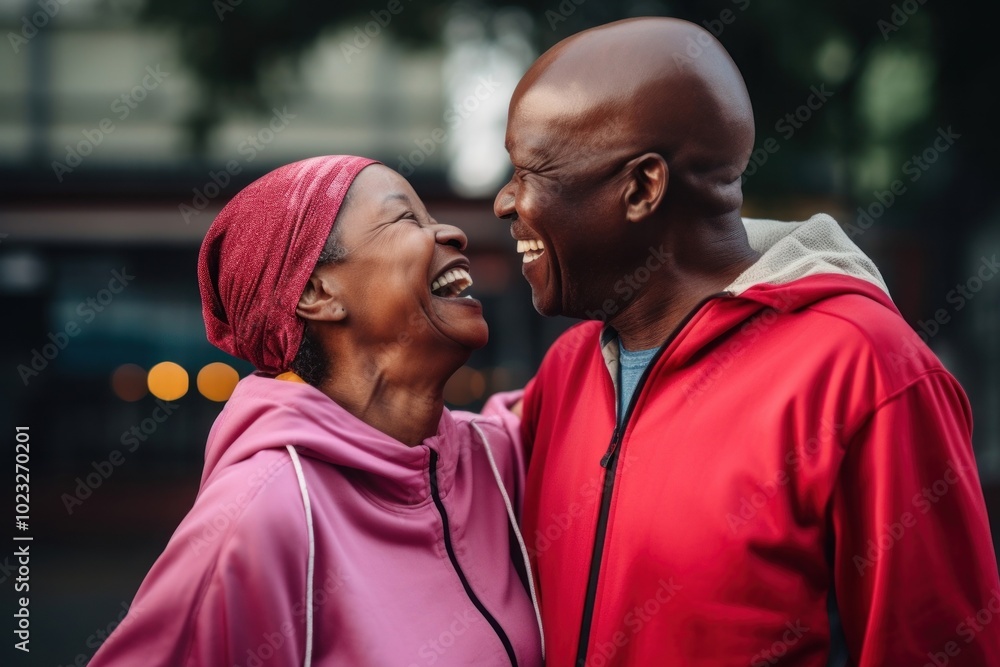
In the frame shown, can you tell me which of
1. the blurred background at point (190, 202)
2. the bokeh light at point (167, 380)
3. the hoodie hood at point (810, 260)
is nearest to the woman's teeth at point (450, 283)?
the hoodie hood at point (810, 260)

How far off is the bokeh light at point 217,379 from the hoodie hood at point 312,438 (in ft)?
22.2

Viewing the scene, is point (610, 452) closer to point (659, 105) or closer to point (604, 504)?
point (604, 504)

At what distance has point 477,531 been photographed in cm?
253

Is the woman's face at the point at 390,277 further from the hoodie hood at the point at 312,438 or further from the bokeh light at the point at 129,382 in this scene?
the bokeh light at the point at 129,382

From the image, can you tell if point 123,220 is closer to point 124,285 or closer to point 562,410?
point 124,285

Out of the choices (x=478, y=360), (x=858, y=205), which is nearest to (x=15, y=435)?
(x=478, y=360)

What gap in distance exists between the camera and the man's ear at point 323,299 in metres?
2.43

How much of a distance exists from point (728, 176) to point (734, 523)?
80 cm

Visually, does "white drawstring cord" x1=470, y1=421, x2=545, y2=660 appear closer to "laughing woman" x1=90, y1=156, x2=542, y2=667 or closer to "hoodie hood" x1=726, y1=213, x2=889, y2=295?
"laughing woman" x1=90, y1=156, x2=542, y2=667

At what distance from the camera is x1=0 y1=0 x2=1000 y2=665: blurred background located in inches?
296

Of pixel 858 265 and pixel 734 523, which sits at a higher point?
pixel 858 265

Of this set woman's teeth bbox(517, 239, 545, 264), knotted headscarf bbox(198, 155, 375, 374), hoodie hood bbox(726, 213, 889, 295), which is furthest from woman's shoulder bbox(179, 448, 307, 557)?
hoodie hood bbox(726, 213, 889, 295)

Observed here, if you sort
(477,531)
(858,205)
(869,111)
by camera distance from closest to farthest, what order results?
(477,531)
(869,111)
(858,205)

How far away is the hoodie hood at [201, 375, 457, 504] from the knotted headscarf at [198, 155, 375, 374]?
4.9 inches
